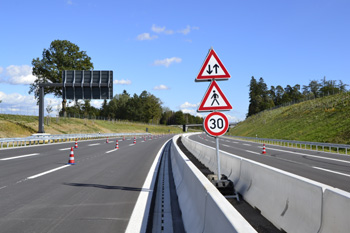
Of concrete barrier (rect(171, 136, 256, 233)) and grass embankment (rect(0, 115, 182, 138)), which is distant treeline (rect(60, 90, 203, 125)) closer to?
grass embankment (rect(0, 115, 182, 138))

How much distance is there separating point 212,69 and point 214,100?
31.8 inches

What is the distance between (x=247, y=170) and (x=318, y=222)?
12.6ft

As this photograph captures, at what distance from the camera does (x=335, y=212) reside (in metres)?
3.66

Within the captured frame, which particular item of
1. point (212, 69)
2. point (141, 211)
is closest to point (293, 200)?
point (141, 211)

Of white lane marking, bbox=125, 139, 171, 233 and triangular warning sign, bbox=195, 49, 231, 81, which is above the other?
triangular warning sign, bbox=195, 49, 231, 81

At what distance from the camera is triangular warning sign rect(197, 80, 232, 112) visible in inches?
323

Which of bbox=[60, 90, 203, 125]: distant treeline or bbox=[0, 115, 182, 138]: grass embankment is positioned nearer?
bbox=[0, 115, 182, 138]: grass embankment

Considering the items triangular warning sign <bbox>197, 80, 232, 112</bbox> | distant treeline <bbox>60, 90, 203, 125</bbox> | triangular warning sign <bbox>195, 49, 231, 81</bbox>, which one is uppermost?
distant treeline <bbox>60, 90, 203, 125</bbox>

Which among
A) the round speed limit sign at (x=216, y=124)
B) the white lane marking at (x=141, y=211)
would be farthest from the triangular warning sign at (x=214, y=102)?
the white lane marking at (x=141, y=211)

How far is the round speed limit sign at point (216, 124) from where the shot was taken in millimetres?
8039

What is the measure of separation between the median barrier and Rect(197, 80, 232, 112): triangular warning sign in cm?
441

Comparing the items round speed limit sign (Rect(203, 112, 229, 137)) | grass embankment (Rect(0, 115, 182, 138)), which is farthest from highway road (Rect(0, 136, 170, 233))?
grass embankment (Rect(0, 115, 182, 138))

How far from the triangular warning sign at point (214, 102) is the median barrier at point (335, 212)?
4.41 meters

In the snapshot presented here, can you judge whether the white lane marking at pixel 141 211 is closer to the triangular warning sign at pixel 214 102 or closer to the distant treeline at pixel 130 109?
the triangular warning sign at pixel 214 102
